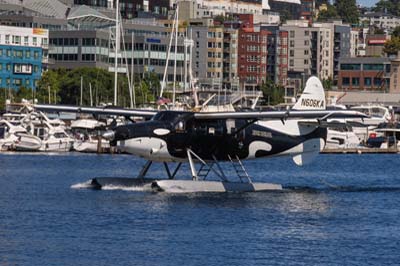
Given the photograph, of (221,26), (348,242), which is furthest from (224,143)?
(221,26)

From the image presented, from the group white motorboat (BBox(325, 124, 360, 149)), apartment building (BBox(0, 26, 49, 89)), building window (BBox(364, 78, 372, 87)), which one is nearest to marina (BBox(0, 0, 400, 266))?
white motorboat (BBox(325, 124, 360, 149))

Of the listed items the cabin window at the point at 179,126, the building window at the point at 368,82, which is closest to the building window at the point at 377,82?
the building window at the point at 368,82

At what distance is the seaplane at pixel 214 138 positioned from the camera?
48.2 m

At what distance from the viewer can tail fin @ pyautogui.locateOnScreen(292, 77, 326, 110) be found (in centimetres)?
5431

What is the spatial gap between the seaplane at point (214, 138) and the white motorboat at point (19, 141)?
34509mm

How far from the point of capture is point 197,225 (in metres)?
41.4

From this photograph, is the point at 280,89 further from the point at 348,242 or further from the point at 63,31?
the point at 348,242

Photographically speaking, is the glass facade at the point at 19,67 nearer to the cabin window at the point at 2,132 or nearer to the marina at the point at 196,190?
the marina at the point at 196,190

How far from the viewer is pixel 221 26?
186m

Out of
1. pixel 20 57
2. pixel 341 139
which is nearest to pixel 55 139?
pixel 341 139

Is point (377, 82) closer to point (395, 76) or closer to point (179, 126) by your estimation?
point (395, 76)

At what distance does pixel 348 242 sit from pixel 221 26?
148 meters

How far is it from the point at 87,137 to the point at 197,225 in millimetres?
54618

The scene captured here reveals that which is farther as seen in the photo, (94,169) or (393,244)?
(94,169)
